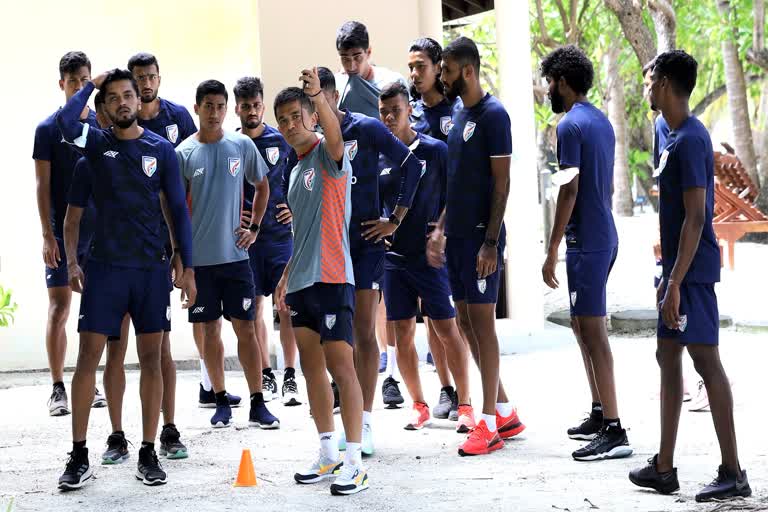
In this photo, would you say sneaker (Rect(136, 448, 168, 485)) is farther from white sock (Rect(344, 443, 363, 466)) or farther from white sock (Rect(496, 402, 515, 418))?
white sock (Rect(496, 402, 515, 418))

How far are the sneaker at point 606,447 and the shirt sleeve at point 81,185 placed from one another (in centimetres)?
281

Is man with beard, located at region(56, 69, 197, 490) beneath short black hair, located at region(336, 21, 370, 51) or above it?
beneath

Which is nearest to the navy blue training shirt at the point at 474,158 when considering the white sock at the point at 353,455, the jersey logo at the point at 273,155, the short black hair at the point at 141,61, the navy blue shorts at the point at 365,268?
the navy blue shorts at the point at 365,268

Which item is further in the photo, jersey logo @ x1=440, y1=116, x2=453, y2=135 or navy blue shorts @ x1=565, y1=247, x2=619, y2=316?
jersey logo @ x1=440, y1=116, x2=453, y2=135

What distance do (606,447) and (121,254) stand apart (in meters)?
2.61

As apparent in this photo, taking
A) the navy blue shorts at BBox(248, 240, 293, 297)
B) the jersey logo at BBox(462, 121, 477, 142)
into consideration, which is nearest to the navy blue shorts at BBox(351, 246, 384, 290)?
the jersey logo at BBox(462, 121, 477, 142)

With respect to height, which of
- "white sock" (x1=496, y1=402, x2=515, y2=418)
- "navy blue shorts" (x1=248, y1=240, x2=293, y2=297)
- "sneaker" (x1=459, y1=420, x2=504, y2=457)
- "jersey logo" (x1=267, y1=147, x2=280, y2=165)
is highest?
"jersey logo" (x1=267, y1=147, x2=280, y2=165)

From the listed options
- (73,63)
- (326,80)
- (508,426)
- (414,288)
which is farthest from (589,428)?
(73,63)

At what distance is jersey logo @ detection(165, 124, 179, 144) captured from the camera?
7.62 metres

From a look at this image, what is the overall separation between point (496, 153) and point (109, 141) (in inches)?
78.2

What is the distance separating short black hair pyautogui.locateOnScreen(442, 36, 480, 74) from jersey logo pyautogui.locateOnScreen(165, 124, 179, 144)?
82.7 inches

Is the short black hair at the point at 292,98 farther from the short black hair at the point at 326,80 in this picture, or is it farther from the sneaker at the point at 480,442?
the sneaker at the point at 480,442

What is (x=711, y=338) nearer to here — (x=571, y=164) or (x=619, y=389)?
(x=571, y=164)

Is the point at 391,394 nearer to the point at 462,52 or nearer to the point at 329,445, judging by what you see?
the point at 329,445
